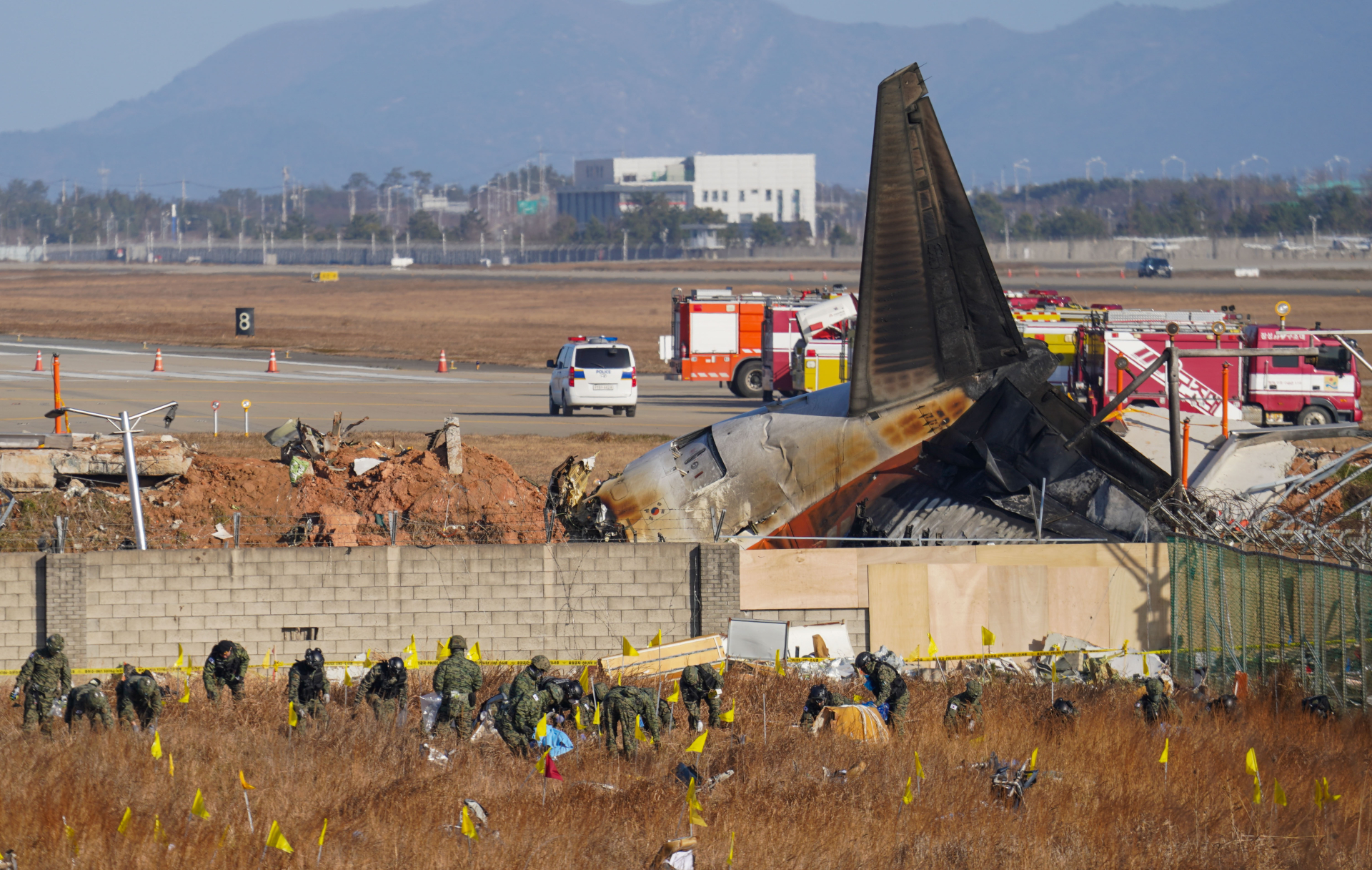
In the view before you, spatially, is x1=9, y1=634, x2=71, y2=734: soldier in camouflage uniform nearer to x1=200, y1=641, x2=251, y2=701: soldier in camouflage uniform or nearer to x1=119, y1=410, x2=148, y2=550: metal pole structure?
x1=200, y1=641, x2=251, y2=701: soldier in camouflage uniform

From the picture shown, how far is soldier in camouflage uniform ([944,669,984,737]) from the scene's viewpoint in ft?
48.5

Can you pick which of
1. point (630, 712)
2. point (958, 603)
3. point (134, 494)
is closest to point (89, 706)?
point (134, 494)

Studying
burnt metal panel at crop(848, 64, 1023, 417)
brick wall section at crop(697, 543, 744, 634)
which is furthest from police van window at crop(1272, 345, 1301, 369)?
brick wall section at crop(697, 543, 744, 634)

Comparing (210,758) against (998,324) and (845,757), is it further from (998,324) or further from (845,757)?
(998,324)

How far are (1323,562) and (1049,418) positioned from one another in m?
5.24

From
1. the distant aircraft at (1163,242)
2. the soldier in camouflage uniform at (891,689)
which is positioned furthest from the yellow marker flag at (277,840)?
the distant aircraft at (1163,242)

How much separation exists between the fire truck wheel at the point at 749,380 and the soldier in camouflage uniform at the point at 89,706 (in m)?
34.3

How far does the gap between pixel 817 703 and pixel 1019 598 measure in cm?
513

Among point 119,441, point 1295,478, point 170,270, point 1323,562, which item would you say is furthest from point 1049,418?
point 170,270

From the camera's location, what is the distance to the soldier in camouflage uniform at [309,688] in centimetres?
1464

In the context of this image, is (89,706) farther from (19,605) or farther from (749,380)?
(749,380)

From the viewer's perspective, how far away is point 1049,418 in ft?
63.1

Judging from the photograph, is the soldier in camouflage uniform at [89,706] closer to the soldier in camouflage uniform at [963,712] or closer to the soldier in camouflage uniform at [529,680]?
the soldier in camouflage uniform at [529,680]

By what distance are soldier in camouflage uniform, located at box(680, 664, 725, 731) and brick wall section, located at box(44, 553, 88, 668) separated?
8.10 m
